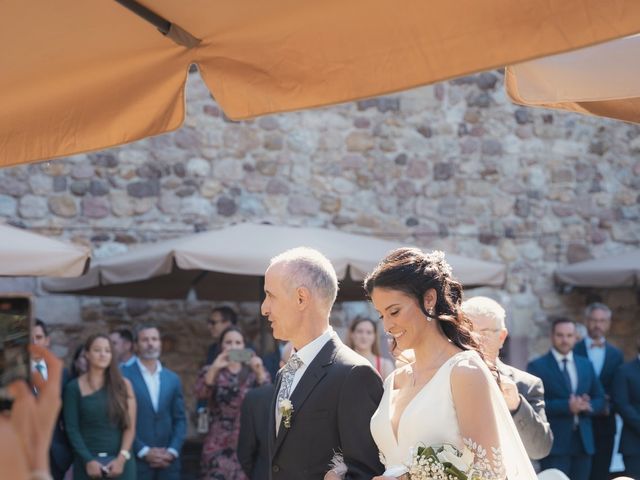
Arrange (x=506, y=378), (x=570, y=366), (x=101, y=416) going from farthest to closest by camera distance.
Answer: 1. (x=570, y=366)
2. (x=101, y=416)
3. (x=506, y=378)

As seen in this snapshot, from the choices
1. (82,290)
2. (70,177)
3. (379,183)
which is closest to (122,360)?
(82,290)

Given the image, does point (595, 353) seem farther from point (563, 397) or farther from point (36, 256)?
point (36, 256)

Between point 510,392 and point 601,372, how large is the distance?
224 inches

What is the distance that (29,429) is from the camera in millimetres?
1637

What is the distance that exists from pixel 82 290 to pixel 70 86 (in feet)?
21.4

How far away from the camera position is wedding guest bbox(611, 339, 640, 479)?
9680mm

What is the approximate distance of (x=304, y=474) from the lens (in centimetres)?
387

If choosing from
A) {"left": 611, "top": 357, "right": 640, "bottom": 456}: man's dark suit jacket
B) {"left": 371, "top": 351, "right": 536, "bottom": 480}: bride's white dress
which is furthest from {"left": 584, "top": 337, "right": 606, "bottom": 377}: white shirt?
{"left": 371, "top": 351, "right": 536, "bottom": 480}: bride's white dress

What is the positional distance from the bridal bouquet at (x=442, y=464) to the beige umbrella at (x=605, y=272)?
325 inches

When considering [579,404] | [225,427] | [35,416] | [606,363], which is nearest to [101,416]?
[225,427]

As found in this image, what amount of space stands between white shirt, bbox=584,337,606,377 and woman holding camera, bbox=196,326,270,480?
11.5 ft

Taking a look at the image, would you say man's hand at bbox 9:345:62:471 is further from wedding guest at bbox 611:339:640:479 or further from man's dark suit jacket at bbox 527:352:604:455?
wedding guest at bbox 611:339:640:479

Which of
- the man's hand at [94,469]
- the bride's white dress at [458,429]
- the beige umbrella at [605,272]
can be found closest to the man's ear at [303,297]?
the bride's white dress at [458,429]

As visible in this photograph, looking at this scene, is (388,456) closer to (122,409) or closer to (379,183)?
(122,409)
